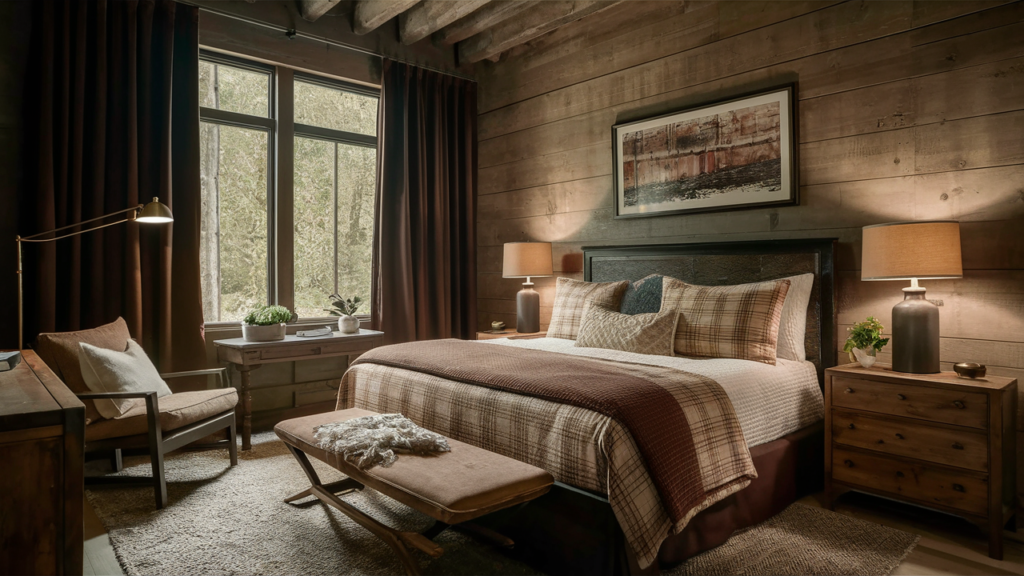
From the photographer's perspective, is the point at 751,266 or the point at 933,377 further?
the point at 751,266

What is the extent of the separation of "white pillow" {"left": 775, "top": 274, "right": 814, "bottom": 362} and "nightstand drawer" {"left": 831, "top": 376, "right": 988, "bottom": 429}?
1.19 ft

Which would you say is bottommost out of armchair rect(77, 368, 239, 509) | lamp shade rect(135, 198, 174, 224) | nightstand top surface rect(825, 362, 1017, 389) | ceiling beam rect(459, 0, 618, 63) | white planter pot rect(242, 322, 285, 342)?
armchair rect(77, 368, 239, 509)

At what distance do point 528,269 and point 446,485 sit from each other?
2740mm

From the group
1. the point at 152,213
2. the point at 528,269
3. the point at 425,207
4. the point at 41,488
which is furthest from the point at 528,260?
the point at 41,488

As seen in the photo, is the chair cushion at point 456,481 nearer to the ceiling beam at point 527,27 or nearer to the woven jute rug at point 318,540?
the woven jute rug at point 318,540

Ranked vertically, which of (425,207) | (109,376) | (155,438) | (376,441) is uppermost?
(425,207)

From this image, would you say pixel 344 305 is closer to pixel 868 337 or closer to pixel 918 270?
pixel 868 337

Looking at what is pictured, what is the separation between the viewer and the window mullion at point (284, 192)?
4.21m

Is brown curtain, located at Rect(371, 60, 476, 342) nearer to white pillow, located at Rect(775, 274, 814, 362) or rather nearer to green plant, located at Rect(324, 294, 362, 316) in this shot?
green plant, located at Rect(324, 294, 362, 316)

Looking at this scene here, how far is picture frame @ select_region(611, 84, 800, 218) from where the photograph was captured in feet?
10.9

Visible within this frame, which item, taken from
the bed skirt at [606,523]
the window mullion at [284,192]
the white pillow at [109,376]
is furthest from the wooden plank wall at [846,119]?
the white pillow at [109,376]

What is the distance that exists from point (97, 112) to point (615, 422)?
10.8ft

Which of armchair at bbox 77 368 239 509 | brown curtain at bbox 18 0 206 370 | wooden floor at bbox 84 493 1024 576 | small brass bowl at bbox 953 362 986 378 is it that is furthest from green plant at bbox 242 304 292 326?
small brass bowl at bbox 953 362 986 378

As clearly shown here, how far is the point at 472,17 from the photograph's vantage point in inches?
177
